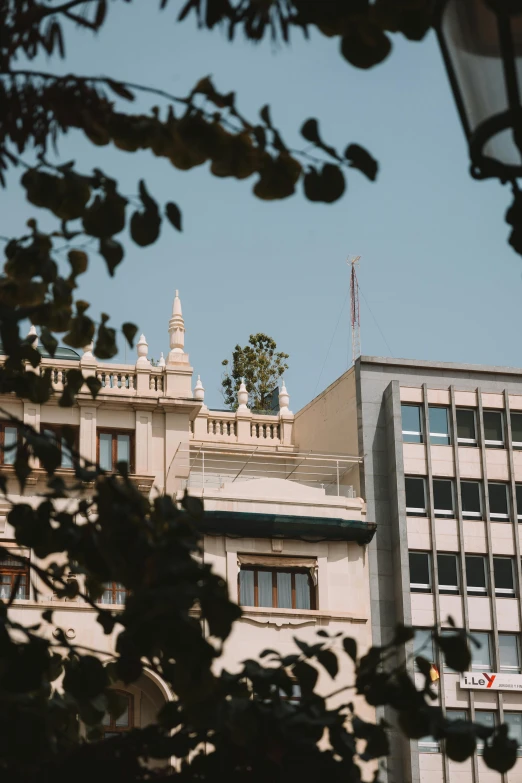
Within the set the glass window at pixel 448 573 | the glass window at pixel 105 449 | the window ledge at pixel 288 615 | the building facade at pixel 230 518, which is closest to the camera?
the building facade at pixel 230 518

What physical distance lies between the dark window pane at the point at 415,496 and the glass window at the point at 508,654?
403 centimetres

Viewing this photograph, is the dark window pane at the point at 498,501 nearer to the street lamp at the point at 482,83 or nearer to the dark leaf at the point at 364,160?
the dark leaf at the point at 364,160

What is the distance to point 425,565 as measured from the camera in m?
37.8

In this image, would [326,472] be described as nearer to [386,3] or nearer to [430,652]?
[430,652]

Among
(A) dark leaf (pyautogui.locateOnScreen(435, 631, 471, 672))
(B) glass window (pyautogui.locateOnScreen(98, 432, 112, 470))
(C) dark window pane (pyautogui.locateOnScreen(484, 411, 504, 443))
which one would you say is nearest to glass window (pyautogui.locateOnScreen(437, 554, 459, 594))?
(C) dark window pane (pyautogui.locateOnScreen(484, 411, 504, 443))

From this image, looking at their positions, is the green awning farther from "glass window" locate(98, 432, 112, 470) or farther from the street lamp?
the street lamp

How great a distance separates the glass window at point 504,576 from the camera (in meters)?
38.1

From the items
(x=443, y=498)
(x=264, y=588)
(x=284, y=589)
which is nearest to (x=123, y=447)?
(x=264, y=588)

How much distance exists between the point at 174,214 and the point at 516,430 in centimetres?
3448

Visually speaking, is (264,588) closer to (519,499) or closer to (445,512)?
(445,512)

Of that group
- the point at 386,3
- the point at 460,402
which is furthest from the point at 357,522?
the point at 386,3

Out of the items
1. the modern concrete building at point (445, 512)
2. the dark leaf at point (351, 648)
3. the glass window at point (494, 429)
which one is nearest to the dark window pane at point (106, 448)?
the modern concrete building at point (445, 512)

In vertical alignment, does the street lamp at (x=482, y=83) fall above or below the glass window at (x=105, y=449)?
below

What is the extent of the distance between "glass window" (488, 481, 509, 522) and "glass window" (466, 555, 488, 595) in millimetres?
1239
